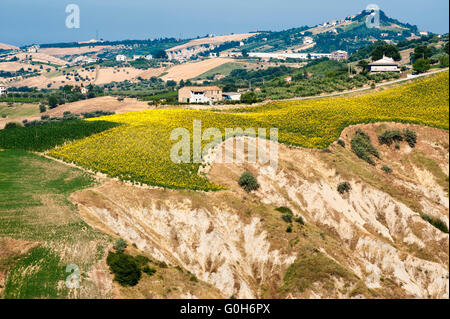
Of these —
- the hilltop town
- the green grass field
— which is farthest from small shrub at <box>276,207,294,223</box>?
the green grass field

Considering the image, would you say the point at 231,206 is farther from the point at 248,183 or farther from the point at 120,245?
the point at 120,245

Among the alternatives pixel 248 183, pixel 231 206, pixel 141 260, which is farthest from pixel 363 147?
pixel 141 260

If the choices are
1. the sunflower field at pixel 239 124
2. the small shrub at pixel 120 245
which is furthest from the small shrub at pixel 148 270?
the sunflower field at pixel 239 124

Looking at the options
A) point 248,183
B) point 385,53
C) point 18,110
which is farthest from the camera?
point 385,53

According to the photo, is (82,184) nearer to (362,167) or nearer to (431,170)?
(362,167)

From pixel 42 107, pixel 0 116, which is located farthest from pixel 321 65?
pixel 0 116

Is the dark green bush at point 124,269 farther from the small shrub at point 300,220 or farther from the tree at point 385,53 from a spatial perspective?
the tree at point 385,53
